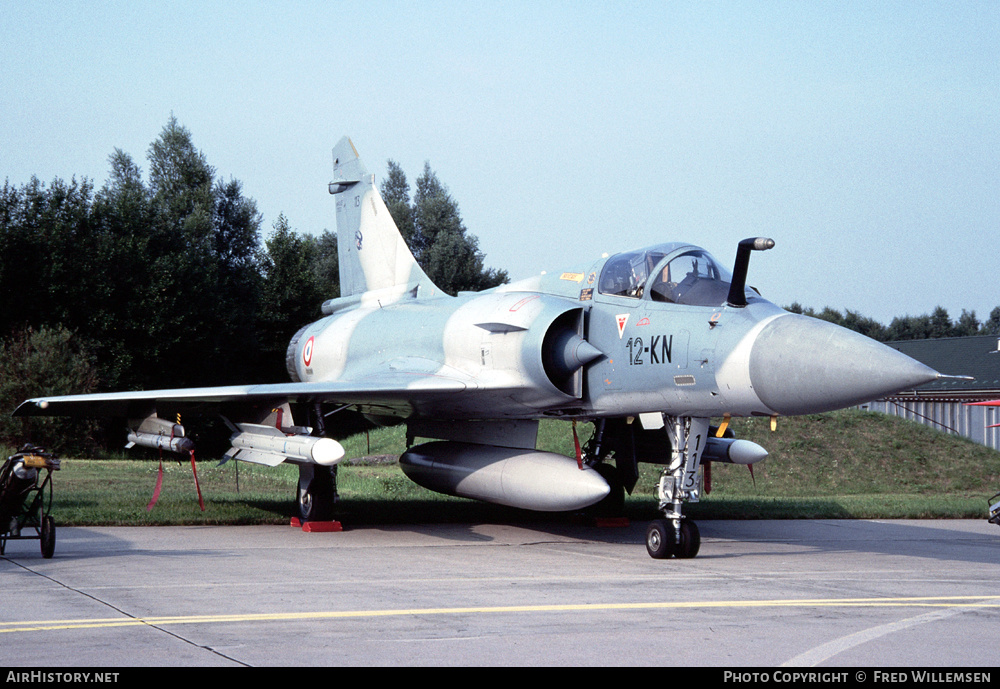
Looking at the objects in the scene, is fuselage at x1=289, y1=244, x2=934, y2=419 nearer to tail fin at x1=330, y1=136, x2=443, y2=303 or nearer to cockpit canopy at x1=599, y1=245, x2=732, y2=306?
cockpit canopy at x1=599, y1=245, x2=732, y2=306

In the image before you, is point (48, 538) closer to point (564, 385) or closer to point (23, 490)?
point (23, 490)

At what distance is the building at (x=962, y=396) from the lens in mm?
30656

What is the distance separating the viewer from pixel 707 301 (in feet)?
33.4

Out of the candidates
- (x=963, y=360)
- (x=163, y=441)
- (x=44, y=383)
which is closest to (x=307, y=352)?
(x=163, y=441)

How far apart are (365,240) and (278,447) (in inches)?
239

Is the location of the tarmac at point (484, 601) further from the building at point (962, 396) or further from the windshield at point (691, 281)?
the building at point (962, 396)

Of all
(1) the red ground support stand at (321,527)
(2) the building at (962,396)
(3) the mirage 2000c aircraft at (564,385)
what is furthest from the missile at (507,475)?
(2) the building at (962,396)

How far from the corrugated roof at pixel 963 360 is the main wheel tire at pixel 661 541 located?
82.8 feet

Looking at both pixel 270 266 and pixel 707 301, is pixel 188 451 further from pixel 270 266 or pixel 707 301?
pixel 270 266

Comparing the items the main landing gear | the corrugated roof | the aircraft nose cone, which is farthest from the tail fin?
the corrugated roof

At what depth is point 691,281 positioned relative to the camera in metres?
10.5

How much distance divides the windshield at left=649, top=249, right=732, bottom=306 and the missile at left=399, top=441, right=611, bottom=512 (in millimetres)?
2143
